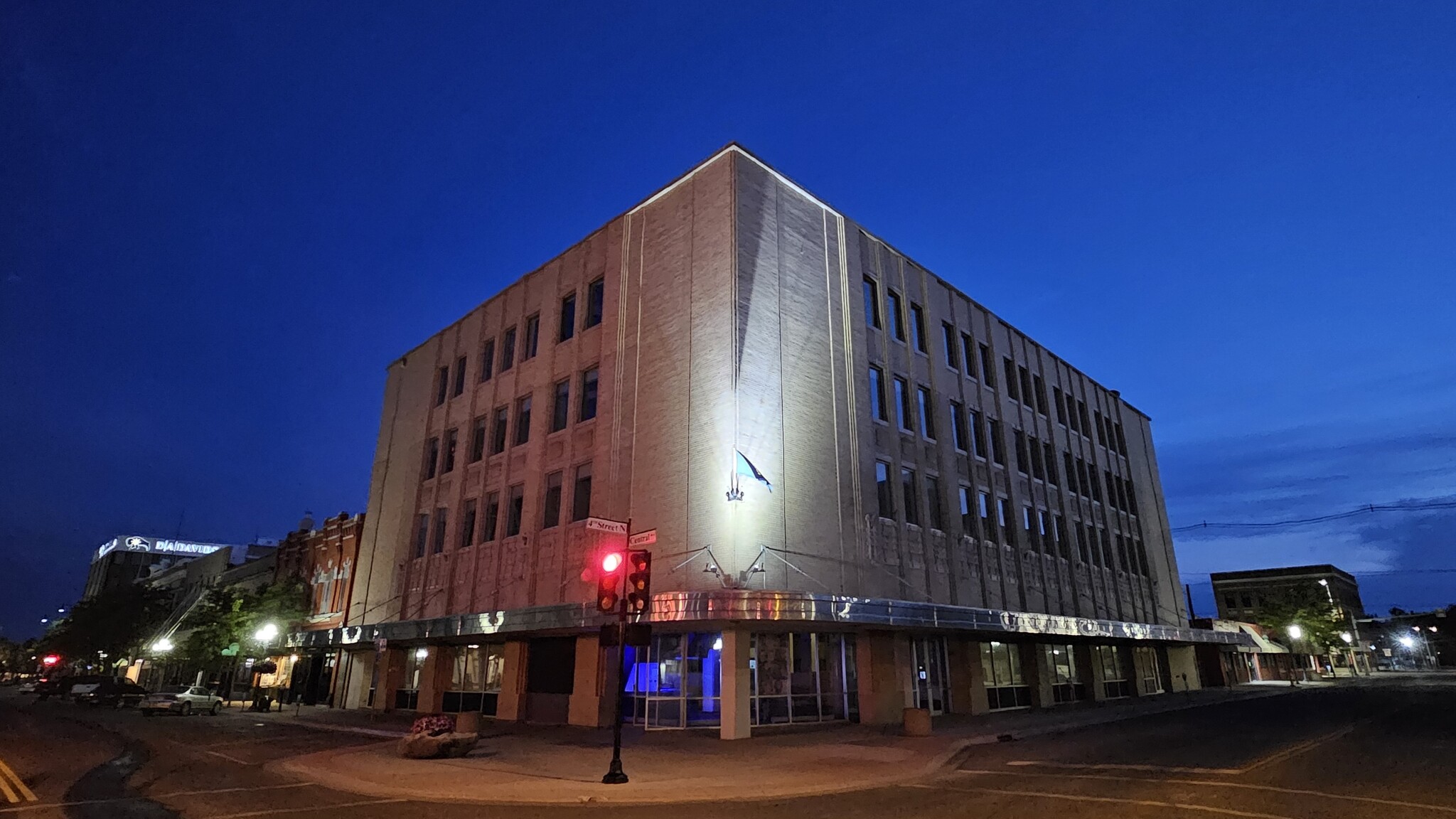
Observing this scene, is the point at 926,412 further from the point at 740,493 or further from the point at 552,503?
the point at 552,503

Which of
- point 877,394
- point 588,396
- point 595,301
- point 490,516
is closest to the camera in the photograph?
point 877,394

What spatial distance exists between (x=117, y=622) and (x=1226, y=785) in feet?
231

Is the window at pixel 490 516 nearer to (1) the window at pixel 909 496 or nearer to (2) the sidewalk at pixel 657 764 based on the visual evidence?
(2) the sidewalk at pixel 657 764

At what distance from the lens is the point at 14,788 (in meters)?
12.3

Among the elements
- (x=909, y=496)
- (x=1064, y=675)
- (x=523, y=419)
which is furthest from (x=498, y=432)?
(x=1064, y=675)

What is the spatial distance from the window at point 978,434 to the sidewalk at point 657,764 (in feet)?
36.3

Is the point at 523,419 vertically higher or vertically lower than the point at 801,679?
higher

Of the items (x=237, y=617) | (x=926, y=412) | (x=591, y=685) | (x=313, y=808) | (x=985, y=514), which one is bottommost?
(x=313, y=808)

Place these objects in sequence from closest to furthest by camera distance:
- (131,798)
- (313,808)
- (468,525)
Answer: (313,808) → (131,798) → (468,525)

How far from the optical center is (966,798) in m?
11.6

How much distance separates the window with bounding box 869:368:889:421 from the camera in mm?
26798

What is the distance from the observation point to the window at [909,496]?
26406 mm

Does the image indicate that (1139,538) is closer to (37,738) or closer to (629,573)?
(629,573)

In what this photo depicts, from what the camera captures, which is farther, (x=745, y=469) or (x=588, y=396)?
(x=588, y=396)
